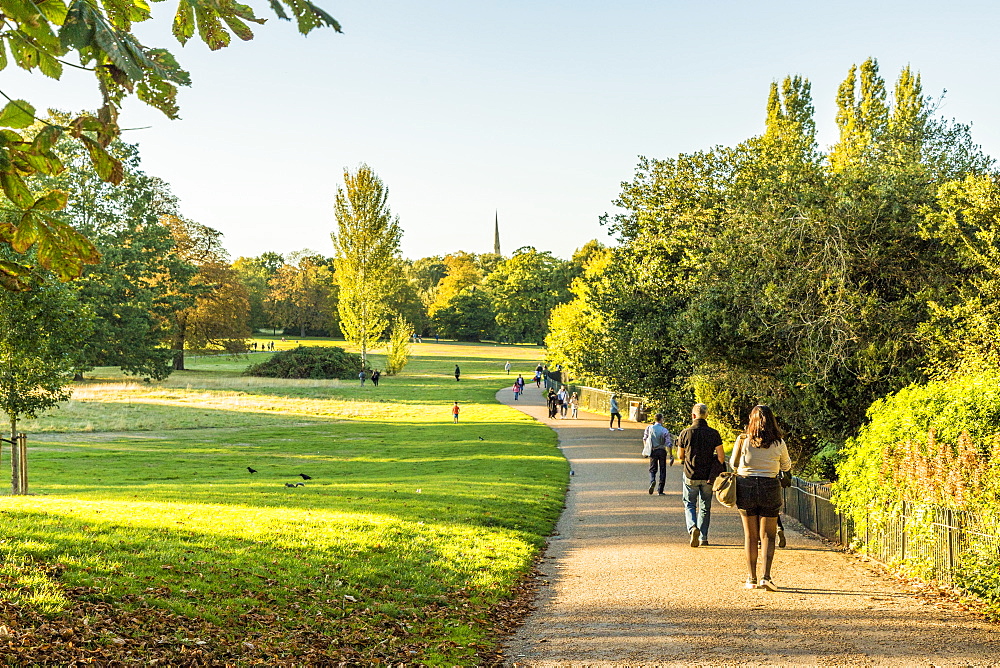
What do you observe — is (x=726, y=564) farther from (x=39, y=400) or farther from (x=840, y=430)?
(x=39, y=400)

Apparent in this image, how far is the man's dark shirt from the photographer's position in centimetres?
980

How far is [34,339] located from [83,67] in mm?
13673

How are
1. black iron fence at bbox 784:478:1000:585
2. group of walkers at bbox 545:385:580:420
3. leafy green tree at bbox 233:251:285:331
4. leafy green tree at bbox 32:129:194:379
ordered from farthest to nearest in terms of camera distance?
leafy green tree at bbox 233:251:285:331
leafy green tree at bbox 32:129:194:379
group of walkers at bbox 545:385:580:420
black iron fence at bbox 784:478:1000:585

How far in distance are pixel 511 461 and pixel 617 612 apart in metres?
13.2

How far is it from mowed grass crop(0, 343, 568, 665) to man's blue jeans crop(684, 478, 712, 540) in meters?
2.07

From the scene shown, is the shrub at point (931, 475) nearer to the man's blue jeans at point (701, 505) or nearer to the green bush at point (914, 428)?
the green bush at point (914, 428)

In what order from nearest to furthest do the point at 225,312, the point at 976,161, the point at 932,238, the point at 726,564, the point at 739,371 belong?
the point at 726,564 < the point at 932,238 < the point at 739,371 < the point at 976,161 < the point at 225,312

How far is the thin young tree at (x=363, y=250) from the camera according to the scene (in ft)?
212

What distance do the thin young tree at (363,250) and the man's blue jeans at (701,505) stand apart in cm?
5571

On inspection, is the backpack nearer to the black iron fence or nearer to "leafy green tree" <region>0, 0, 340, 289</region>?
the black iron fence

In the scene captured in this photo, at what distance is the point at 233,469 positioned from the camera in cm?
1936

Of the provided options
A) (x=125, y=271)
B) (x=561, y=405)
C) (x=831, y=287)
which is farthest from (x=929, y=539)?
(x=125, y=271)

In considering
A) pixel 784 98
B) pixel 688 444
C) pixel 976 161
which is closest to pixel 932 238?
pixel 976 161

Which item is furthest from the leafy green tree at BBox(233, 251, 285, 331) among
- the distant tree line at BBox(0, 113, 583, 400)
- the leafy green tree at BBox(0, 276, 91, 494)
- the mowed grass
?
the leafy green tree at BBox(0, 276, 91, 494)
